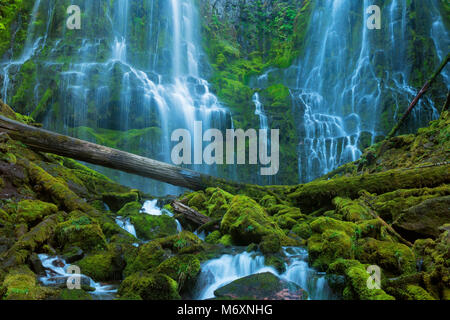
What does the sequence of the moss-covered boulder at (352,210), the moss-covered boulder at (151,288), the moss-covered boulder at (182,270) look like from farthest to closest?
the moss-covered boulder at (352,210), the moss-covered boulder at (182,270), the moss-covered boulder at (151,288)

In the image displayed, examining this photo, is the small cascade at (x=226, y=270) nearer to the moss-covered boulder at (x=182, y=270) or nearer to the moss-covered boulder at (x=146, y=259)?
the moss-covered boulder at (x=182, y=270)

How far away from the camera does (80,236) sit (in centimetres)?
472

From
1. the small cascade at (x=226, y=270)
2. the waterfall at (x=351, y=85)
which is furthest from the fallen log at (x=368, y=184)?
the waterfall at (x=351, y=85)

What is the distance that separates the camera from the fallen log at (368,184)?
6.07 metres

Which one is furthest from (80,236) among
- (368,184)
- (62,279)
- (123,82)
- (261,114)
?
(261,114)

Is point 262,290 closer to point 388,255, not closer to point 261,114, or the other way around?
point 388,255

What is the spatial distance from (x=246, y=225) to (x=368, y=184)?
3795 mm

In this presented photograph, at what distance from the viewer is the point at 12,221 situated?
4.59 meters

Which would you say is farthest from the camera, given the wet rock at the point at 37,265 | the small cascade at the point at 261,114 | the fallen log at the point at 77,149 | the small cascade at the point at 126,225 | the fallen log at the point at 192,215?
the small cascade at the point at 261,114

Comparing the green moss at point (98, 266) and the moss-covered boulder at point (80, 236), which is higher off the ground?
the moss-covered boulder at point (80, 236)

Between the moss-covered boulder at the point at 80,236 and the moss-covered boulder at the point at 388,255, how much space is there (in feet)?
13.7

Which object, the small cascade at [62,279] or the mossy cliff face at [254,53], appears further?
the mossy cliff face at [254,53]

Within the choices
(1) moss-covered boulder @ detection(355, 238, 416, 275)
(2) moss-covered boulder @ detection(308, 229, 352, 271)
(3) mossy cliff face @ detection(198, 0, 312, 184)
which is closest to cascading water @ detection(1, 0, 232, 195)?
(3) mossy cliff face @ detection(198, 0, 312, 184)

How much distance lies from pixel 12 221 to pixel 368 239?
5.83 metres
